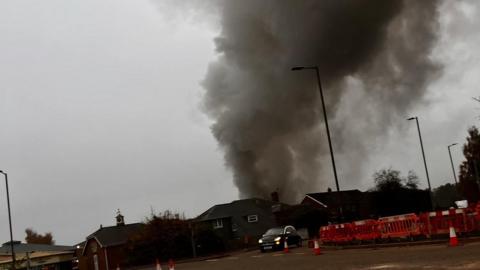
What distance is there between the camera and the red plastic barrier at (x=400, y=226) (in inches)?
837

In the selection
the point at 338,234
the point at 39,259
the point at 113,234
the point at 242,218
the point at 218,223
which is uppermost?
the point at 113,234

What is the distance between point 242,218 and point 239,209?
125 cm

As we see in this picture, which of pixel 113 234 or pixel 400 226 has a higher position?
pixel 113 234

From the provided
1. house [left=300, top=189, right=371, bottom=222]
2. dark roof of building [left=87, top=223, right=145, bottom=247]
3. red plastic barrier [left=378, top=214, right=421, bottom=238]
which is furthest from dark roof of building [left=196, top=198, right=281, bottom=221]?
red plastic barrier [left=378, top=214, right=421, bottom=238]

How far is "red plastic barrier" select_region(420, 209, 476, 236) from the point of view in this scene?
18688mm

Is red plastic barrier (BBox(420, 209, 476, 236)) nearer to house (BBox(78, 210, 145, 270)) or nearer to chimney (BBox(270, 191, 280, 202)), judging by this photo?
chimney (BBox(270, 191, 280, 202))

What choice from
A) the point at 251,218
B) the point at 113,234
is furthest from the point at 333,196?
the point at 113,234

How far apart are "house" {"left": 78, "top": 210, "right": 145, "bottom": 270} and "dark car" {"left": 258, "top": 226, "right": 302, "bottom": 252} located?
2803 cm

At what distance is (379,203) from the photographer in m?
47.8

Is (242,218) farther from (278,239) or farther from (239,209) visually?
(278,239)

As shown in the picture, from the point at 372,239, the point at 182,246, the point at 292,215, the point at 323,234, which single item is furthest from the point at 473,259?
the point at 292,215

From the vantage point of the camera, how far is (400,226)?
22.1 meters

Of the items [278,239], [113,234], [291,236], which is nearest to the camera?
[278,239]

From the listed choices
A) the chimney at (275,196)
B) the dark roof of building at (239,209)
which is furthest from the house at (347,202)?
the dark roof of building at (239,209)
